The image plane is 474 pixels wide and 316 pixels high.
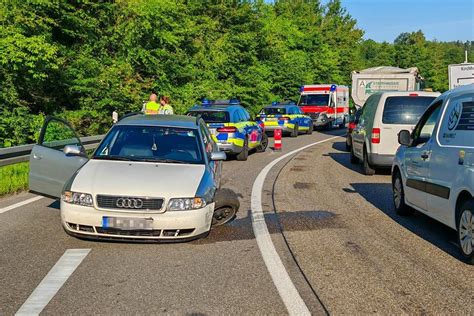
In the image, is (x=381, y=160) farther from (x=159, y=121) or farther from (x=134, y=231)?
(x=134, y=231)

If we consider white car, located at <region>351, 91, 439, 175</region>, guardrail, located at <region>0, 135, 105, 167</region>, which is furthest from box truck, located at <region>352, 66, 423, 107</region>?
guardrail, located at <region>0, 135, 105, 167</region>

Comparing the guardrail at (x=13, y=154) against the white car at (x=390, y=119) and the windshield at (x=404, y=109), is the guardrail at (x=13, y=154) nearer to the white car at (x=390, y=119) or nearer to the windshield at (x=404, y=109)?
the white car at (x=390, y=119)

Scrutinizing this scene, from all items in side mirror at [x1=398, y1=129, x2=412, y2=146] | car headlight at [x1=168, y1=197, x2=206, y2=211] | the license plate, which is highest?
side mirror at [x1=398, y1=129, x2=412, y2=146]

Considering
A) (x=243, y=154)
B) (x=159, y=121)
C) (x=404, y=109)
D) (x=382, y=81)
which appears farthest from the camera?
(x=382, y=81)

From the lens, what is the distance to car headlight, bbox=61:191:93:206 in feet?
Answer: 19.6

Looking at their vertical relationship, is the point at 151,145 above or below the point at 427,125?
below

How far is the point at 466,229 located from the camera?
18.6ft

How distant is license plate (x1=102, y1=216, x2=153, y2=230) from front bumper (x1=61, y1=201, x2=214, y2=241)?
3 cm

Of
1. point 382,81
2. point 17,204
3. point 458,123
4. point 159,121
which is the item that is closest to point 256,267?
point 458,123

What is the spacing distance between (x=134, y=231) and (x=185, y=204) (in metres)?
0.62

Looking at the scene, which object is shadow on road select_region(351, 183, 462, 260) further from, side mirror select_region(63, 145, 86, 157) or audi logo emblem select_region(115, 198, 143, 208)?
side mirror select_region(63, 145, 86, 157)

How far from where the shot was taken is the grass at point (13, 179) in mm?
9953

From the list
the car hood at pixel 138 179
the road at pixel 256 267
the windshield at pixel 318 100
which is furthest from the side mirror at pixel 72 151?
the windshield at pixel 318 100

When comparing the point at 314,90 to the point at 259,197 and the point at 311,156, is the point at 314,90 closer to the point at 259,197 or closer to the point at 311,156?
the point at 311,156
